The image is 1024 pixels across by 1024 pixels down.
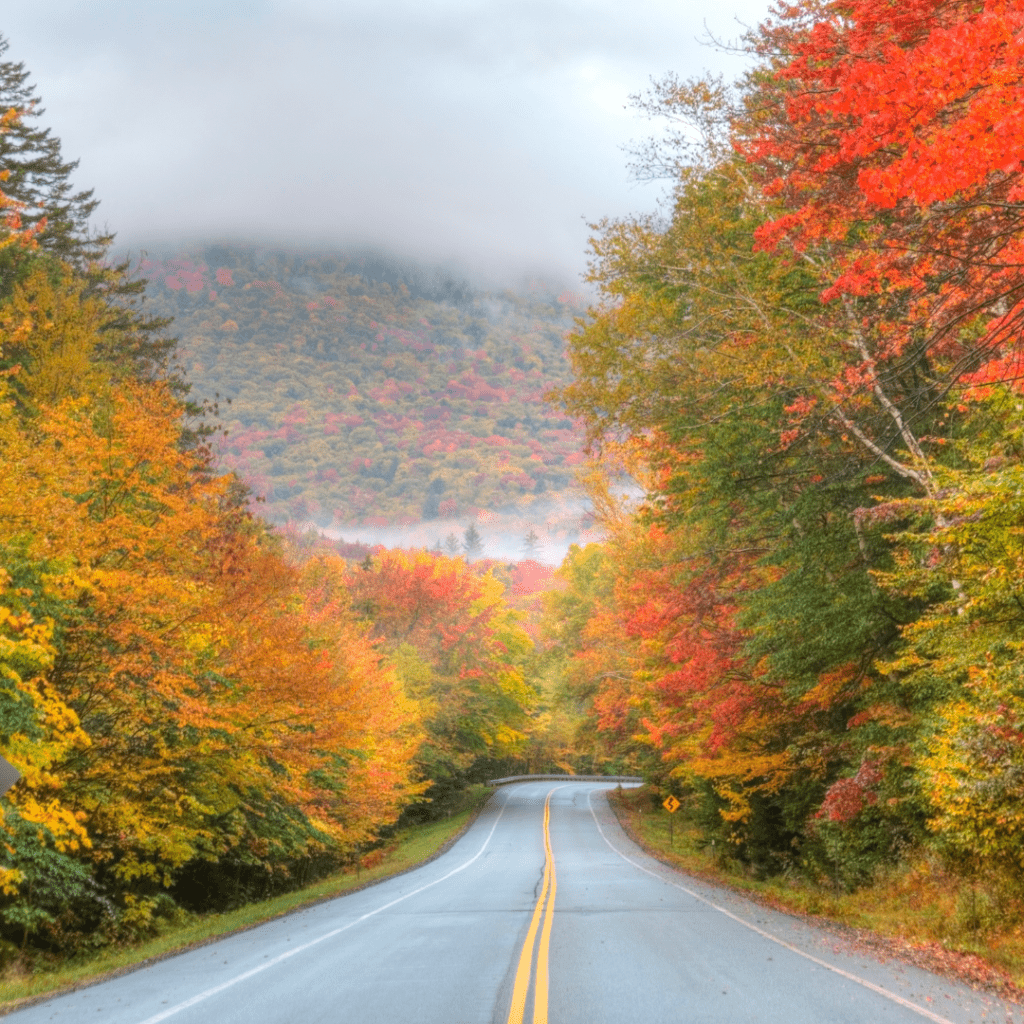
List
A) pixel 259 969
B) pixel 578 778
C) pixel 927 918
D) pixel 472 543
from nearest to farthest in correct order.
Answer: pixel 259 969
pixel 927 918
pixel 578 778
pixel 472 543

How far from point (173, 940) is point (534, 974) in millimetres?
7842

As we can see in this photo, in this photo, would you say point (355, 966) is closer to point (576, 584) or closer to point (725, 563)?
point (725, 563)

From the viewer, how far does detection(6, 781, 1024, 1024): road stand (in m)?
6.89

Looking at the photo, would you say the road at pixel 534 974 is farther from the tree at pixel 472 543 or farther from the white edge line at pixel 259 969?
the tree at pixel 472 543

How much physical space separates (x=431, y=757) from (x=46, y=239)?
94.9 feet

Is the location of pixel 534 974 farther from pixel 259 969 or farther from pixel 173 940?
pixel 173 940

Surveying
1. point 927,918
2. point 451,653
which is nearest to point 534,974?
point 927,918

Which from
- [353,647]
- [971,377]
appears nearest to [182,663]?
[971,377]

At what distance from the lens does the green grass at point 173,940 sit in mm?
9648

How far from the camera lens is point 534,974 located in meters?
8.46

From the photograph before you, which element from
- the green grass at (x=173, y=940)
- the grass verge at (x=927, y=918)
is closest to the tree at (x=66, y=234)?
the green grass at (x=173, y=940)

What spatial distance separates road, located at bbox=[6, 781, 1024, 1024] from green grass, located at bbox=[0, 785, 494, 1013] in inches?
23.4

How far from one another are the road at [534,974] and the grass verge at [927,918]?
0.62 meters

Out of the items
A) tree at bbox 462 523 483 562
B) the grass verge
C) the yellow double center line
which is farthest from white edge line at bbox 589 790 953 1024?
tree at bbox 462 523 483 562
